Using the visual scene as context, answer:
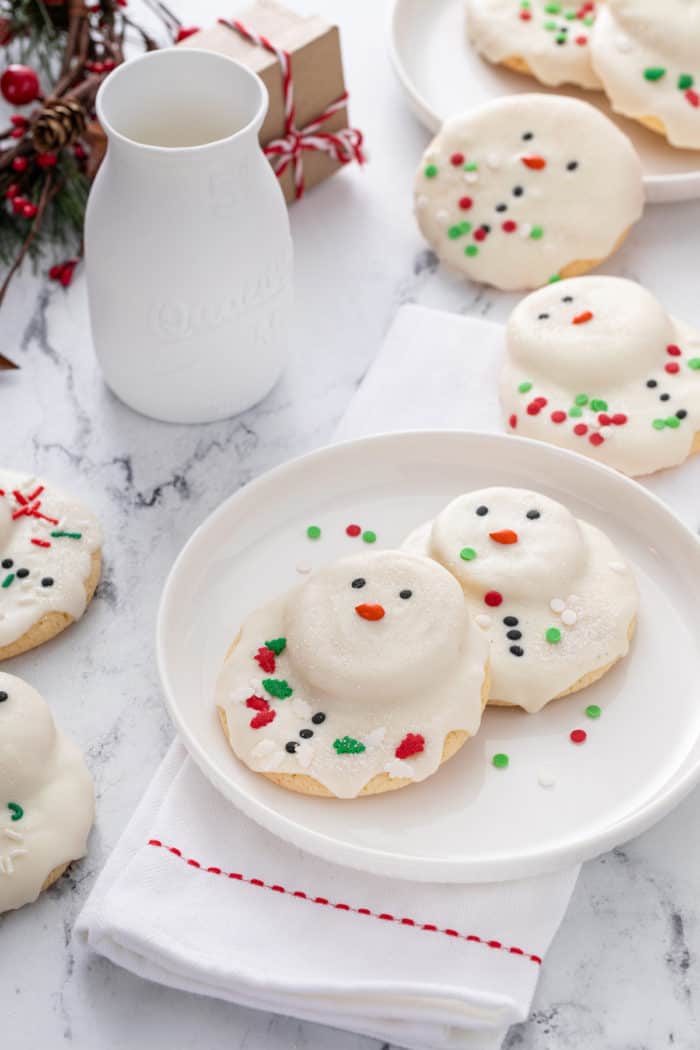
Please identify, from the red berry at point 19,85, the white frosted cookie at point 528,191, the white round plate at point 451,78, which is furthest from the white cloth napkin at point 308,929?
the red berry at point 19,85

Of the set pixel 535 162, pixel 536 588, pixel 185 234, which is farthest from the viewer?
pixel 535 162

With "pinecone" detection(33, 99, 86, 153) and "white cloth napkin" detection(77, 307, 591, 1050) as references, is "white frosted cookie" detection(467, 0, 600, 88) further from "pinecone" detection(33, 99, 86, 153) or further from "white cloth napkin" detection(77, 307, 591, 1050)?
"white cloth napkin" detection(77, 307, 591, 1050)

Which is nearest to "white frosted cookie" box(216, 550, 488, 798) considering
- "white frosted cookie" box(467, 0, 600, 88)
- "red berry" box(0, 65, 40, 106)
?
"white frosted cookie" box(467, 0, 600, 88)

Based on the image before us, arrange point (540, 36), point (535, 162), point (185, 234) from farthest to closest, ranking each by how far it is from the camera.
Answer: point (540, 36) < point (535, 162) < point (185, 234)

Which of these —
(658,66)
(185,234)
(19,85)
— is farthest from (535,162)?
(19,85)

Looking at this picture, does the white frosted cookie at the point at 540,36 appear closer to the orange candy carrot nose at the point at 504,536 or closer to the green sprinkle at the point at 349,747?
the orange candy carrot nose at the point at 504,536

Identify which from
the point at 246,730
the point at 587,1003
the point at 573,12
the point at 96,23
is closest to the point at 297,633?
the point at 246,730

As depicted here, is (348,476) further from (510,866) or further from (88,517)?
(510,866)

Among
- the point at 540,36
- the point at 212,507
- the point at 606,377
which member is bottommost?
Result: the point at 212,507

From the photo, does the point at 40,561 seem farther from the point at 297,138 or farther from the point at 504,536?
the point at 297,138
